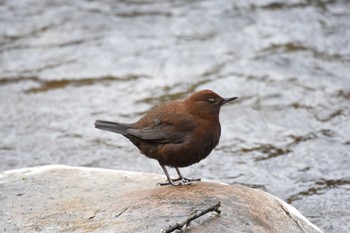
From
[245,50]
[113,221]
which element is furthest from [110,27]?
[113,221]

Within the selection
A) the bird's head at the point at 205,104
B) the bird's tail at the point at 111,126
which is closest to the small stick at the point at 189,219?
the bird's head at the point at 205,104

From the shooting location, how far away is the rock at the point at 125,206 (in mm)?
3387

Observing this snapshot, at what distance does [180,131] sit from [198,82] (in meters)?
3.33

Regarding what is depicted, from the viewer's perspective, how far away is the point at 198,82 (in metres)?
7.36

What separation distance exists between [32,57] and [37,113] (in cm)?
139

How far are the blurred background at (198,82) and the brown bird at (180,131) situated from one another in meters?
1.27

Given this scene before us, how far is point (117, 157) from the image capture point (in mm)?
6098

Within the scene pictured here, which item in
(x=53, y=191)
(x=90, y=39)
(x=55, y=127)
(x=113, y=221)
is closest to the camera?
(x=113, y=221)

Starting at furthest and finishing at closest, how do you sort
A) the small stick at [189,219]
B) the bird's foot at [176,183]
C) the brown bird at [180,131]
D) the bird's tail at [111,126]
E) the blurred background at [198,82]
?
the blurred background at [198,82], the bird's tail at [111,126], the bird's foot at [176,183], the brown bird at [180,131], the small stick at [189,219]

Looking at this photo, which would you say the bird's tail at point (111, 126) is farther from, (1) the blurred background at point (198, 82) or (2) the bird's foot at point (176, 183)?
(1) the blurred background at point (198, 82)

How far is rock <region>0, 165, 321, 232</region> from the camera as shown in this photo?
3.39 metres

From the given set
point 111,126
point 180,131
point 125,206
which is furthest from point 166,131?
point 125,206

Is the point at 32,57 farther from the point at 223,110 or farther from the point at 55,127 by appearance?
the point at 223,110

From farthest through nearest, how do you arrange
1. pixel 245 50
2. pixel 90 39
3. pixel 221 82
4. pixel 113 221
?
pixel 90 39, pixel 245 50, pixel 221 82, pixel 113 221
